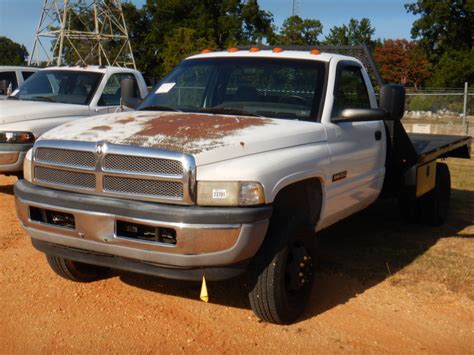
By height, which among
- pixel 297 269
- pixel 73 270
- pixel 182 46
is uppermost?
pixel 182 46

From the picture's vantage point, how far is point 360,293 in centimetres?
517

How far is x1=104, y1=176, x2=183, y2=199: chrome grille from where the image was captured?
3.87m

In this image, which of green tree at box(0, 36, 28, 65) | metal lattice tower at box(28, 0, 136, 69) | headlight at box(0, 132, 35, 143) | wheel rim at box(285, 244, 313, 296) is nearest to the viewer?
wheel rim at box(285, 244, 313, 296)

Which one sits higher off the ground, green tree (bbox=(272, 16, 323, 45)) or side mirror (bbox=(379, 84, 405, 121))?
green tree (bbox=(272, 16, 323, 45))

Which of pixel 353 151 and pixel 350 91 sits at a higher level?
pixel 350 91

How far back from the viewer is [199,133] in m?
4.21

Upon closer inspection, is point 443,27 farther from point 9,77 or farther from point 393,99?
point 393,99

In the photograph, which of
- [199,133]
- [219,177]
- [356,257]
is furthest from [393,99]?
[219,177]

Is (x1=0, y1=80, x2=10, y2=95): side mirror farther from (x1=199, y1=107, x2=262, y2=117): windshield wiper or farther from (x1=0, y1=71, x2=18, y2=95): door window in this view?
(x1=199, y1=107, x2=262, y2=117): windshield wiper

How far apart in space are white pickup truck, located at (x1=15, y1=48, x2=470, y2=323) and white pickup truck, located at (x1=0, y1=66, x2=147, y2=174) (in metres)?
2.96

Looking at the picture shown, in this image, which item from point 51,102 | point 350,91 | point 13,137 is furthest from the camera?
point 51,102

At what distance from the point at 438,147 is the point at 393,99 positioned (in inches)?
91.1

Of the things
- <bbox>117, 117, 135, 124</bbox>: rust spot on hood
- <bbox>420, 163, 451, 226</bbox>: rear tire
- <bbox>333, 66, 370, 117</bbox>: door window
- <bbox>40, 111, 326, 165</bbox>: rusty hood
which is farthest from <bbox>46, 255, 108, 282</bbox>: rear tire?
<bbox>420, 163, 451, 226</bbox>: rear tire

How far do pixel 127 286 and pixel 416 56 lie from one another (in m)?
58.7
